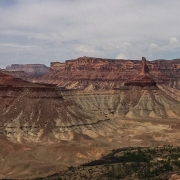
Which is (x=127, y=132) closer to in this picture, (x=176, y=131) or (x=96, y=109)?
(x=176, y=131)

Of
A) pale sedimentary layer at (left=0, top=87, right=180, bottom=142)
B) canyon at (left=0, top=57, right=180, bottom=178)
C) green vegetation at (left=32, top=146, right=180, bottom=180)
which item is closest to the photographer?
green vegetation at (left=32, top=146, right=180, bottom=180)

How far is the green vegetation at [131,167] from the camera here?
2312 inches

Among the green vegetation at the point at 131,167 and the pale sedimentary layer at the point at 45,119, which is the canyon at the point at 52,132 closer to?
the pale sedimentary layer at the point at 45,119

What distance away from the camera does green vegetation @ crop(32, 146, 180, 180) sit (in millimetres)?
58719

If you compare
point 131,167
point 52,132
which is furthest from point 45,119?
point 131,167

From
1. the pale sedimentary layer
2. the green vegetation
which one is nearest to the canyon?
the pale sedimentary layer

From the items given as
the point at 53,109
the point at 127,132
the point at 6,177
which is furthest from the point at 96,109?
the point at 6,177

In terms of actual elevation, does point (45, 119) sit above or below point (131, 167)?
above

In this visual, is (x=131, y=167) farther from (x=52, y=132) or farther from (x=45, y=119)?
(x=45, y=119)

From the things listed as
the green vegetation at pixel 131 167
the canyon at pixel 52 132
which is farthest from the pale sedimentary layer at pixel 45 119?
the green vegetation at pixel 131 167

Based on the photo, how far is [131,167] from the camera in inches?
2623

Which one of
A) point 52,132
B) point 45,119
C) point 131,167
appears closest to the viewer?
point 131,167

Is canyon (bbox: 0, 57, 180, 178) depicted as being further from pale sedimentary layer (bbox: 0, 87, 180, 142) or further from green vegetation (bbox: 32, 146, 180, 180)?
green vegetation (bbox: 32, 146, 180, 180)

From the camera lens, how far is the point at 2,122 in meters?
105
